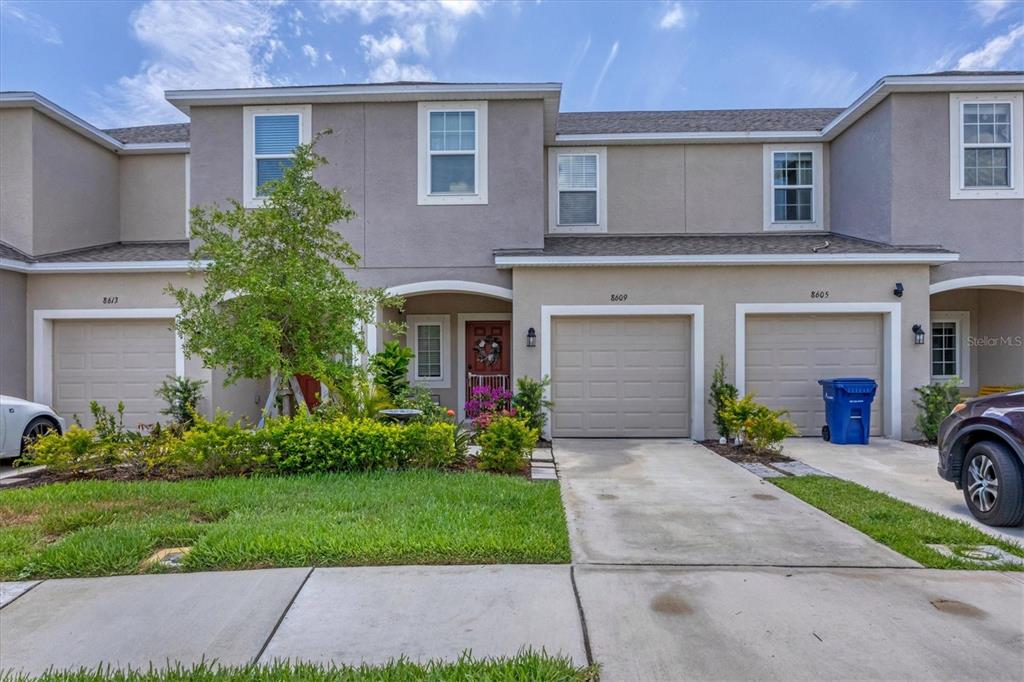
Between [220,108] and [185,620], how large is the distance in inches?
404

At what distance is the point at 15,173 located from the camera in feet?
35.3

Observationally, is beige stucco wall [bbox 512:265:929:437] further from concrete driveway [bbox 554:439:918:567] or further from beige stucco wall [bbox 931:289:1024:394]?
beige stucco wall [bbox 931:289:1024:394]

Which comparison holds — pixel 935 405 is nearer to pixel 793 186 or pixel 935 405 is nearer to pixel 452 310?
pixel 793 186

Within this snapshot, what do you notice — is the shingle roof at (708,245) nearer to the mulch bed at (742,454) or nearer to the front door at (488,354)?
the front door at (488,354)

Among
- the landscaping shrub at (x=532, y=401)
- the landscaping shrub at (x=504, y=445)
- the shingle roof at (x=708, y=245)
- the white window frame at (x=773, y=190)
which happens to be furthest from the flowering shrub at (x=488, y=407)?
the white window frame at (x=773, y=190)

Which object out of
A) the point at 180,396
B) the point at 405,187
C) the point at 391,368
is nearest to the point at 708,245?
the point at 405,187

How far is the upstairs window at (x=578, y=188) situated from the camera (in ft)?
40.0

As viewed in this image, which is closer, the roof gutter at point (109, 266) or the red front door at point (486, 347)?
the roof gutter at point (109, 266)

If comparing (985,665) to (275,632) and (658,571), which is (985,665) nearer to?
(658,571)

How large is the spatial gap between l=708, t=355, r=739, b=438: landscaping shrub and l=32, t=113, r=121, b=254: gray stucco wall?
13.1m

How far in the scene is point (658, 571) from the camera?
409 cm

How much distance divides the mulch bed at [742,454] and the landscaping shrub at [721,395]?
33 cm

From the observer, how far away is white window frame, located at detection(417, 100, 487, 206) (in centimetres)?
1055

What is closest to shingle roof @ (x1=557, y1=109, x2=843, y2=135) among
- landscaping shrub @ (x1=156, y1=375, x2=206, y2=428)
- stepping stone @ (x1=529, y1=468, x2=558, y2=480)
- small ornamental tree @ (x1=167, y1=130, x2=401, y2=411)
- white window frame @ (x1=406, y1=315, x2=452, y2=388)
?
white window frame @ (x1=406, y1=315, x2=452, y2=388)
